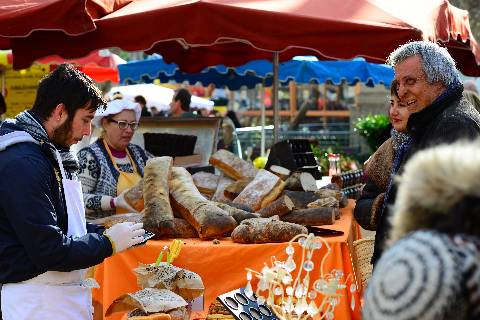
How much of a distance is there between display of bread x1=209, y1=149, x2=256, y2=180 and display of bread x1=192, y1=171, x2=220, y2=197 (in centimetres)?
13

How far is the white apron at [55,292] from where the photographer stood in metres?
2.84

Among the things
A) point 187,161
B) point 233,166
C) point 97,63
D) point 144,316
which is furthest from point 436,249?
point 97,63

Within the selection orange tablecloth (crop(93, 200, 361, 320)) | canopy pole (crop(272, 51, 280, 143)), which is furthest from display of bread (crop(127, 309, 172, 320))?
canopy pole (crop(272, 51, 280, 143))

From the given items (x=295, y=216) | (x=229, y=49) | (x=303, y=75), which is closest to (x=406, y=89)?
(x=295, y=216)

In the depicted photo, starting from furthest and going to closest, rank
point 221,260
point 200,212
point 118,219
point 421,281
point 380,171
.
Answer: point 118,219 → point 200,212 → point 221,260 → point 380,171 → point 421,281

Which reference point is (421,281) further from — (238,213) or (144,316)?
(238,213)

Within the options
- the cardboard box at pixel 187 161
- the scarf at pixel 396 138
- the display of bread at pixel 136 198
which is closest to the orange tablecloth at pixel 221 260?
the display of bread at pixel 136 198

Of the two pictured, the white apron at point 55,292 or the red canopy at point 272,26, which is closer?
the white apron at point 55,292

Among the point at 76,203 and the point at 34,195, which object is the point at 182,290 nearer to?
the point at 76,203

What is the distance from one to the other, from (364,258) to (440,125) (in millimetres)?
1701

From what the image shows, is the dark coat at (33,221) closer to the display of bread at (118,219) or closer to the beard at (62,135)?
the beard at (62,135)

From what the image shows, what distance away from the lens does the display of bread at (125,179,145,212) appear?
4422mm

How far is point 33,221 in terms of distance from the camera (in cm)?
265

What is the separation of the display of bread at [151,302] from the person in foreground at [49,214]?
0.70 feet
